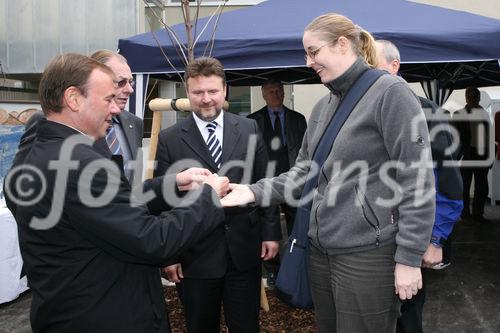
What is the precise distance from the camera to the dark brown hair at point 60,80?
1698mm

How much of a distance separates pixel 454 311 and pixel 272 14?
3408mm

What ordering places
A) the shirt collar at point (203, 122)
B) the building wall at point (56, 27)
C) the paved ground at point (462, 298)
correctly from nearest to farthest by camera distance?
the shirt collar at point (203, 122) < the paved ground at point (462, 298) < the building wall at point (56, 27)

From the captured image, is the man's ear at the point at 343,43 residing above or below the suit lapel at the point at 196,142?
above

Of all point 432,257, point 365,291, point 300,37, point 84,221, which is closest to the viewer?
point 84,221

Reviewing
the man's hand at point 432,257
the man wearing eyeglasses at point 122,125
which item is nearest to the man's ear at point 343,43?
the man's hand at point 432,257

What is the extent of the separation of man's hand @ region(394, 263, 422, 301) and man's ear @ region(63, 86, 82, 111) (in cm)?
129

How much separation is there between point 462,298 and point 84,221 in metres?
4.19

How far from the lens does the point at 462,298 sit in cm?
481

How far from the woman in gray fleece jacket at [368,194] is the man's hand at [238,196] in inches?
13.7

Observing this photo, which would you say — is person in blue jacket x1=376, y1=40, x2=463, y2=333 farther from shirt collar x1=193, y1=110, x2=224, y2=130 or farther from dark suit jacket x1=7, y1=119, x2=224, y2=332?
dark suit jacket x1=7, y1=119, x2=224, y2=332

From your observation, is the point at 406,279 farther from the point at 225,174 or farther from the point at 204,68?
the point at 204,68

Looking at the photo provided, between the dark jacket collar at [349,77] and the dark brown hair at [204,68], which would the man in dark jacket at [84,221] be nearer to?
the dark jacket collar at [349,77]

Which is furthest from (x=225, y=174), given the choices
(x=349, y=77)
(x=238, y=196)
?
(x=349, y=77)

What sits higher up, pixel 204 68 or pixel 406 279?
pixel 204 68
